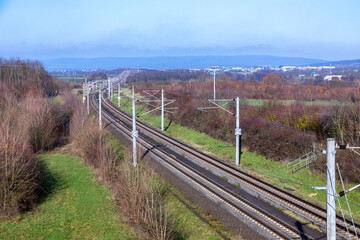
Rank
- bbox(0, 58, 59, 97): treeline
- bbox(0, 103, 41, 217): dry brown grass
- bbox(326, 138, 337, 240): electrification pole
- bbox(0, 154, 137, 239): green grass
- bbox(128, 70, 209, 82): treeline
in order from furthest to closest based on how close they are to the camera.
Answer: bbox(128, 70, 209, 82): treeline, bbox(0, 58, 59, 97): treeline, bbox(0, 103, 41, 217): dry brown grass, bbox(0, 154, 137, 239): green grass, bbox(326, 138, 337, 240): electrification pole

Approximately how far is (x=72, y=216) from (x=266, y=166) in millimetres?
12341

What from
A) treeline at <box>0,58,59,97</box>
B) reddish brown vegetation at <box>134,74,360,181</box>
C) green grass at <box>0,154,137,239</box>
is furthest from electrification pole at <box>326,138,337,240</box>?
treeline at <box>0,58,59,97</box>

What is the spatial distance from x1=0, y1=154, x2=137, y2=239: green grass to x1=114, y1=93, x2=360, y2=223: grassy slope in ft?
27.3

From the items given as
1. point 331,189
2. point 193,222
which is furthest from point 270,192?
point 331,189

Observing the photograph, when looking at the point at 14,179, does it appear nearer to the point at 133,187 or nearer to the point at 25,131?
the point at 133,187

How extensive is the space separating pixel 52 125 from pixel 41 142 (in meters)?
1.88

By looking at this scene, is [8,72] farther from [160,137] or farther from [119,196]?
[119,196]

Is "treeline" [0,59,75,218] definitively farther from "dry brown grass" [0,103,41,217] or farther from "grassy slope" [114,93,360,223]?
"grassy slope" [114,93,360,223]

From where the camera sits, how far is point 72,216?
14617mm

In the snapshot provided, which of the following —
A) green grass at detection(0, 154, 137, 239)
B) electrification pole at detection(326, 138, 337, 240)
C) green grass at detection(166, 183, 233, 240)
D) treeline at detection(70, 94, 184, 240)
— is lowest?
green grass at detection(0, 154, 137, 239)

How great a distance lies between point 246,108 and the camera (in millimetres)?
32469

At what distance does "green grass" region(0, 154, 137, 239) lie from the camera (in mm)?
12688

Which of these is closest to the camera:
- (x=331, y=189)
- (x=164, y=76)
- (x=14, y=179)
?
(x=331, y=189)

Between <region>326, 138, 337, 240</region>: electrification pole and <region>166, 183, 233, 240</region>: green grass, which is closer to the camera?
<region>326, 138, 337, 240</region>: electrification pole
